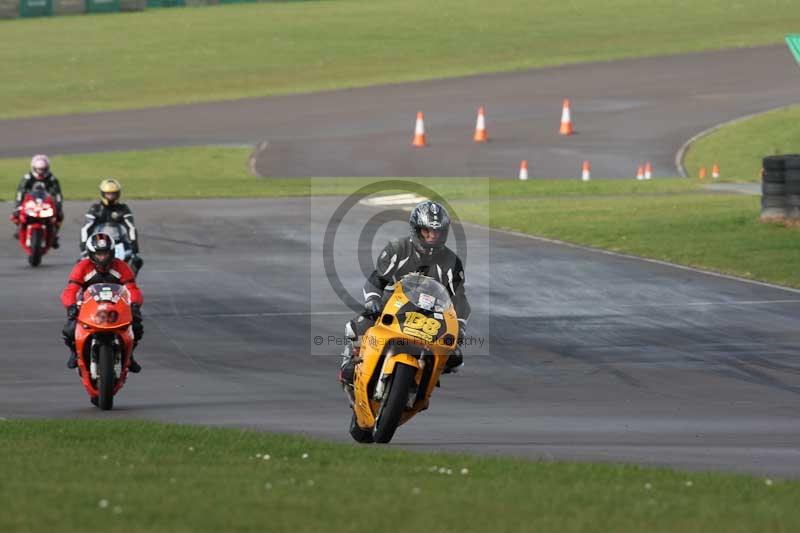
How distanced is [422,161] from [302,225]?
1250 centimetres

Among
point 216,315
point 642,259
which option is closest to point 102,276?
point 216,315

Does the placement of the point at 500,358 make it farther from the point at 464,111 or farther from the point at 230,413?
the point at 464,111

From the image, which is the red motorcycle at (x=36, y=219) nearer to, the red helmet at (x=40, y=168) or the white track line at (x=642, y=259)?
the red helmet at (x=40, y=168)

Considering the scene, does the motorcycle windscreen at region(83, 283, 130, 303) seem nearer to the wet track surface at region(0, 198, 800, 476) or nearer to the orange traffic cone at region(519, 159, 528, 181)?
the wet track surface at region(0, 198, 800, 476)

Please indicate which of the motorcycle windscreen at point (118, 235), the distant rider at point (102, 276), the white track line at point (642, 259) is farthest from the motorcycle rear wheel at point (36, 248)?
the distant rider at point (102, 276)

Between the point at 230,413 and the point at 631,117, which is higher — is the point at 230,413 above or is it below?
below

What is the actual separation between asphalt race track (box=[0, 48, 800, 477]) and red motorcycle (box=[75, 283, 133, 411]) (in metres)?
0.28

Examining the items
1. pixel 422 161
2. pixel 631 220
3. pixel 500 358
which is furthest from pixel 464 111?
pixel 500 358

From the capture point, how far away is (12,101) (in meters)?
57.9

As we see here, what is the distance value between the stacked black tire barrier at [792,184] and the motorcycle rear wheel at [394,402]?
16283 mm

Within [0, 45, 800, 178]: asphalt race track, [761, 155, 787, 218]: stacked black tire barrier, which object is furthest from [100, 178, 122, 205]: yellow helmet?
[0, 45, 800, 178]: asphalt race track

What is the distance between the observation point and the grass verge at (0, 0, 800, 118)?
60062 mm

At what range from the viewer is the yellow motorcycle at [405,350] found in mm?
11547

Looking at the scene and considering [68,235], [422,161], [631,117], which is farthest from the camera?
[631,117]
